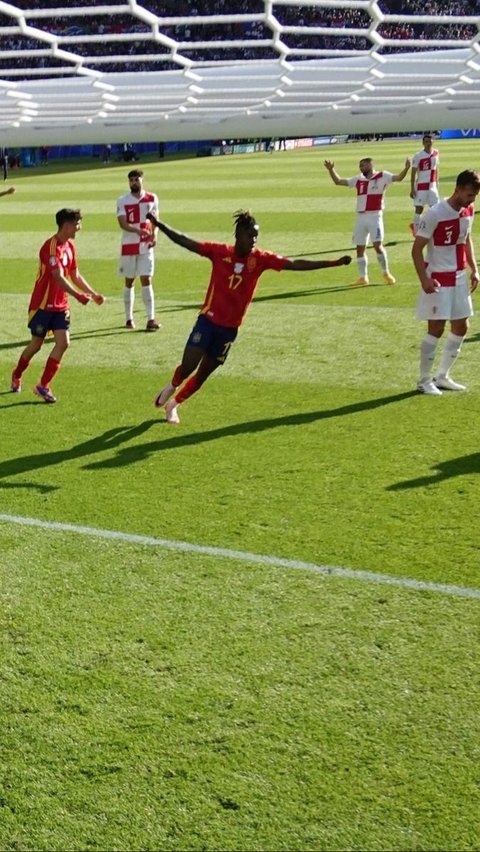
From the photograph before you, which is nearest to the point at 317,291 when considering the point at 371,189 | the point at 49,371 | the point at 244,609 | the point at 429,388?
the point at 371,189

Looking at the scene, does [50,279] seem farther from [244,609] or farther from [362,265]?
[362,265]

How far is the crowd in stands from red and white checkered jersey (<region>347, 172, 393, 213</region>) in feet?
25.5

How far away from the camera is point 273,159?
3731 centimetres

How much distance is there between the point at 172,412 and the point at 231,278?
3.88 feet

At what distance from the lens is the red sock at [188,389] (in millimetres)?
7066

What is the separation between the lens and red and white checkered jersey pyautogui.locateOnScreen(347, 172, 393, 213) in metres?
12.6

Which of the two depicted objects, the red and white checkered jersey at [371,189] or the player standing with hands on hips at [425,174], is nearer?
the red and white checkered jersey at [371,189]

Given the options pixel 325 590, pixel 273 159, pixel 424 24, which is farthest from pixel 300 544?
pixel 273 159

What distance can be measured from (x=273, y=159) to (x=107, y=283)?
83.7ft

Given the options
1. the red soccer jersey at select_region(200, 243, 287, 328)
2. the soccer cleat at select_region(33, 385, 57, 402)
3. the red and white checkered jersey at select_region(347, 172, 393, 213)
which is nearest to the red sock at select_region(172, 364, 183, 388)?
the red soccer jersey at select_region(200, 243, 287, 328)

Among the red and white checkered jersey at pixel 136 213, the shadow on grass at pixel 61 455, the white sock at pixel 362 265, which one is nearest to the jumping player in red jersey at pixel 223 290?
the shadow on grass at pixel 61 455

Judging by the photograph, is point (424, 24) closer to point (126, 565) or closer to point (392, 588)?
point (392, 588)

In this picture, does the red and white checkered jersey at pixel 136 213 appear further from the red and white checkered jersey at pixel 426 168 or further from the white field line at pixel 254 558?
the red and white checkered jersey at pixel 426 168

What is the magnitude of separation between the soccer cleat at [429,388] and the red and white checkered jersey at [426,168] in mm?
9093
